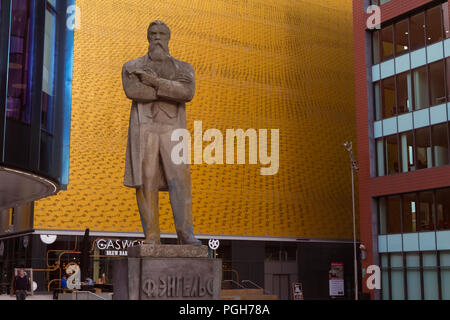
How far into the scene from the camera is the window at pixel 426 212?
1534 inches

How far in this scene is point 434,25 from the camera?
132ft

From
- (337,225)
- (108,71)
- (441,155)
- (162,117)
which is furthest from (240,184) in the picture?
(162,117)

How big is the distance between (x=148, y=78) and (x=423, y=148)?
32.9 m

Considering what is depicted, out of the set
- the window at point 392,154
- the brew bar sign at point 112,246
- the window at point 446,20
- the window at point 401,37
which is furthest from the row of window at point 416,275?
the brew bar sign at point 112,246

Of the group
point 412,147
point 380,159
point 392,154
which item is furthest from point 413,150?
point 380,159

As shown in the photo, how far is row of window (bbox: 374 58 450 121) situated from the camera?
129 feet

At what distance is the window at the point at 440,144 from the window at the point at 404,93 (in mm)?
2928

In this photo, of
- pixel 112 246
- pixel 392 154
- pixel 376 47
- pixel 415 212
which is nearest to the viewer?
pixel 415 212

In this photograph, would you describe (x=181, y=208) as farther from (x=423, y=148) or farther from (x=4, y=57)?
(x=423, y=148)

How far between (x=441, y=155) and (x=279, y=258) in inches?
710

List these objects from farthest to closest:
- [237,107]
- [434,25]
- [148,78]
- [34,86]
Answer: [237,107] → [434,25] → [34,86] → [148,78]

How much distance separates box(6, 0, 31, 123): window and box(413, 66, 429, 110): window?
25581 millimetres

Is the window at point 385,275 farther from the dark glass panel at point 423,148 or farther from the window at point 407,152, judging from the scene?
the dark glass panel at point 423,148

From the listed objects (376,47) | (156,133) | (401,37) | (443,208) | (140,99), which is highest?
(376,47)
